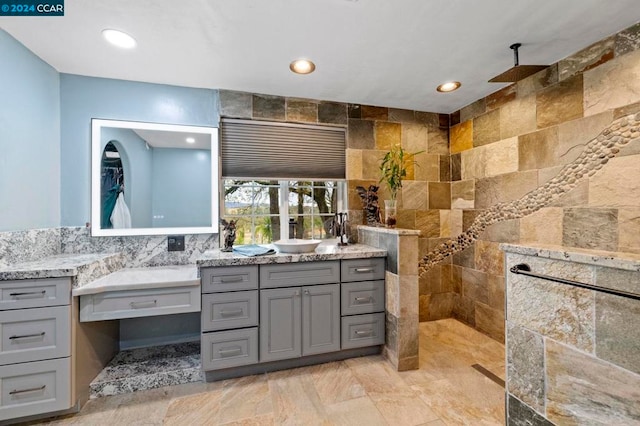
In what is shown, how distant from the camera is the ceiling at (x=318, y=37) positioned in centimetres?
155

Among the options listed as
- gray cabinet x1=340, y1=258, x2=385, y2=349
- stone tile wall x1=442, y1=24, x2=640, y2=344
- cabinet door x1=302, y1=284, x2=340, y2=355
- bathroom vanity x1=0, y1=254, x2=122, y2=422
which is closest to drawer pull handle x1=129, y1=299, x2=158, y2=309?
bathroom vanity x1=0, y1=254, x2=122, y2=422

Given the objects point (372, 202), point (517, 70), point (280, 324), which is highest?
point (517, 70)

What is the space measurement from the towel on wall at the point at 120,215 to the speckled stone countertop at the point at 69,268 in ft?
0.86

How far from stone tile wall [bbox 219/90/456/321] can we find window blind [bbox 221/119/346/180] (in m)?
0.10

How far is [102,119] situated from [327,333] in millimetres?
2632

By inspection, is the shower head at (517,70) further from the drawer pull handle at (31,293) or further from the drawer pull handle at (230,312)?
the drawer pull handle at (31,293)

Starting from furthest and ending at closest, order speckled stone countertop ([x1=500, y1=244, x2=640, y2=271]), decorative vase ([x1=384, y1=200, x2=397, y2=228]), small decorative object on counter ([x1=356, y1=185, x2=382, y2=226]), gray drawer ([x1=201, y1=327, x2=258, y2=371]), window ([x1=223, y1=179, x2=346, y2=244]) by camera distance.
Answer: small decorative object on counter ([x1=356, y1=185, x2=382, y2=226]) → window ([x1=223, y1=179, x2=346, y2=244]) → decorative vase ([x1=384, y1=200, x2=397, y2=228]) → gray drawer ([x1=201, y1=327, x2=258, y2=371]) → speckled stone countertop ([x1=500, y1=244, x2=640, y2=271])

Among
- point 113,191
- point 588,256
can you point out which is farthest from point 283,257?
point 588,256

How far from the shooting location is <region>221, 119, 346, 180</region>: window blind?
2638 mm

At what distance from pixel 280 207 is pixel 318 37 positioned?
1.59 metres

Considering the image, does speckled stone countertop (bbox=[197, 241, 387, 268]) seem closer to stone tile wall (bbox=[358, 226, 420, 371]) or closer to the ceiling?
stone tile wall (bbox=[358, 226, 420, 371])

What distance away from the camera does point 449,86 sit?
2553mm

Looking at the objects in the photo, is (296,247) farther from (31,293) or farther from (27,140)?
(27,140)

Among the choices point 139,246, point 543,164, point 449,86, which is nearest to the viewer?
point 543,164
